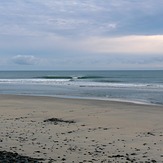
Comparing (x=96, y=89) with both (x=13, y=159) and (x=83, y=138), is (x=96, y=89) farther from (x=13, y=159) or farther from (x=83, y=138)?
(x=13, y=159)

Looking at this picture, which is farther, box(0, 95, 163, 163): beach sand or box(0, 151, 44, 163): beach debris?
box(0, 95, 163, 163): beach sand

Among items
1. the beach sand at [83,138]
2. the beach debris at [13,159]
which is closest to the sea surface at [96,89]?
the beach sand at [83,138]

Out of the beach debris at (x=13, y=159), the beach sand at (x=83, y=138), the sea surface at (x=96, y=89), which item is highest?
the sea surface at (x=96, y=89)

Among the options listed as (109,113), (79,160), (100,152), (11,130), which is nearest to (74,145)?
(100,152)

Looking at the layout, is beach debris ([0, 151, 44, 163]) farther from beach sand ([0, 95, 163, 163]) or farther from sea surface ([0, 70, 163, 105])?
sea surface ([0, 70, 163, 105])

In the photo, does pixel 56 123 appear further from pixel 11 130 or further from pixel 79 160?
pixel 79 160

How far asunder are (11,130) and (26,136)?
1199 millimetres

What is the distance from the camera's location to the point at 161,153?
7.90 metres

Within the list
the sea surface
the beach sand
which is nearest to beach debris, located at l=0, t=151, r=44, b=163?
the beach sand

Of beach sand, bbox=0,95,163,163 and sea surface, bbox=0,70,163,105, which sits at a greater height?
sea surface, bbox=0,70,163,105

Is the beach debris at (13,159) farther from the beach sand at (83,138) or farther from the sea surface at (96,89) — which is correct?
the sea surface at (96,89)

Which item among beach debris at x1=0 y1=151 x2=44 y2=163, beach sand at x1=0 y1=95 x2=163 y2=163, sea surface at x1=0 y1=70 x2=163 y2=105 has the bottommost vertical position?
beach sand at x1=0 y1=95 x2=163 y2=163

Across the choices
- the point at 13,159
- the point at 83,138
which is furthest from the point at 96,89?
the point at 13,159

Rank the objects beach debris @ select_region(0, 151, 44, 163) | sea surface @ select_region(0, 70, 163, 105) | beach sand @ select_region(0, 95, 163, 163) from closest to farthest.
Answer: beach debris @ select_region(0, 151, 44, 163), beach sand @ select_region(0, 95, 163, 163), sea surface @ select_region(0, 70, 163, 105)
